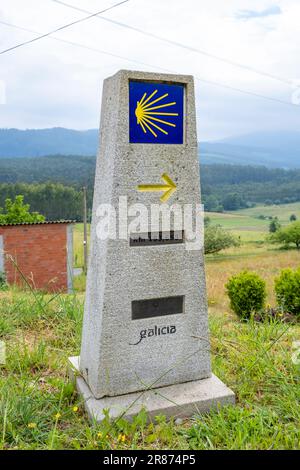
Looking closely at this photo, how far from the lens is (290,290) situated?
954 centimetres

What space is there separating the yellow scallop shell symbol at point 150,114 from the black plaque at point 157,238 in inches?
26.9

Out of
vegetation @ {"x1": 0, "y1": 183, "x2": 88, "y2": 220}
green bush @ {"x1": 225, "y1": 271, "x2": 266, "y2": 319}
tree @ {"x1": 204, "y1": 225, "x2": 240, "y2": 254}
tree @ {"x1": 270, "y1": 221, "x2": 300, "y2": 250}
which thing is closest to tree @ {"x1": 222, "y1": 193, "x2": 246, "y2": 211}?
tree @ {"x1": 270, "y1": 221, "x2": 300, "y2": 250}

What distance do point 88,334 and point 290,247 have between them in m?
46.4

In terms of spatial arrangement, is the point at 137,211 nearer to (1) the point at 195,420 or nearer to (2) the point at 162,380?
(2) the point at 162,380

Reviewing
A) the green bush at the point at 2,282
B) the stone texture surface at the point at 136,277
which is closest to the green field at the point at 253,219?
the green bush at the point at 2,282

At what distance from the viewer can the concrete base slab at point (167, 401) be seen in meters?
2.84

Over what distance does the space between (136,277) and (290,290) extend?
7408mm

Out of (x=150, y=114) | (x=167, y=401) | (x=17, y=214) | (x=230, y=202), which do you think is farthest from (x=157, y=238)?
(x=230, y=202)

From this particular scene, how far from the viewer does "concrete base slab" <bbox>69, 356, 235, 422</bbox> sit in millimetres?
2840

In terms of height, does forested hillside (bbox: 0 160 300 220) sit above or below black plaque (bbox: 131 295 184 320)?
above

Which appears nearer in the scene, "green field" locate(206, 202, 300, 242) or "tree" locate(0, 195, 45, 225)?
"tree" locate(0, 195, 45, 225)

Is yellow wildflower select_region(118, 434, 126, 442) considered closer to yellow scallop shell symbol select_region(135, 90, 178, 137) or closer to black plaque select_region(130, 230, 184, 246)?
black plaque select_region(130, 230, 184, 246)

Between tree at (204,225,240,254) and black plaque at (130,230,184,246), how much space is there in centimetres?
3952

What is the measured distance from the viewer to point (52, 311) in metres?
4.79
